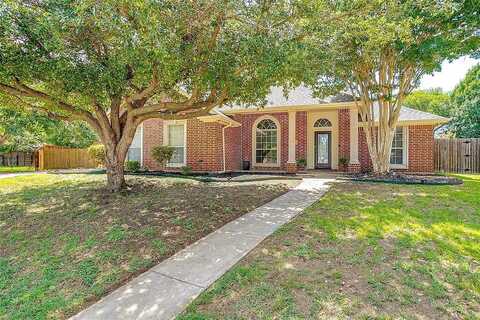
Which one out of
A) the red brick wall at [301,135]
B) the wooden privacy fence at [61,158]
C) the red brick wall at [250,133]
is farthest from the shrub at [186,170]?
the wooden privacy fence at [61,158]

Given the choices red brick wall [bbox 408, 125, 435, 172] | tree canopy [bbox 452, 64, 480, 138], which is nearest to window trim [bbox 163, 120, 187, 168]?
red brick wall [bbox 408, 125, 435, 172]

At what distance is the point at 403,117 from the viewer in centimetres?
1431

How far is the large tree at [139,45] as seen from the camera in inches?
196

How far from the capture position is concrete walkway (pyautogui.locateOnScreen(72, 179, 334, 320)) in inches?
122

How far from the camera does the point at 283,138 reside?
15336mm

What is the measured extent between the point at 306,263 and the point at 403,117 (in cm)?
1341

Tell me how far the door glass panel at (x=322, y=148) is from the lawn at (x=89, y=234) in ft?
23.5

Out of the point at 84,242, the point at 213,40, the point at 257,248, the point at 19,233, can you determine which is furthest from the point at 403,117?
the point at 19,233

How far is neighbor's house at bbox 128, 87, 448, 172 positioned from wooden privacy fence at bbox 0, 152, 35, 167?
11189mm

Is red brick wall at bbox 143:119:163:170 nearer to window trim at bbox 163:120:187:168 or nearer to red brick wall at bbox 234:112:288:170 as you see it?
window trim at bbox 163:120:187:168

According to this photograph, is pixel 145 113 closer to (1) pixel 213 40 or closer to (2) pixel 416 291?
(1) pixel 213 40

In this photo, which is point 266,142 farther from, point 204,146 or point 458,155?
point 458,155

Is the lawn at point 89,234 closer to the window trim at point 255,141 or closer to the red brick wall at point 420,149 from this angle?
the window trim at point 255,141

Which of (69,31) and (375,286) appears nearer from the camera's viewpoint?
(375,286)
